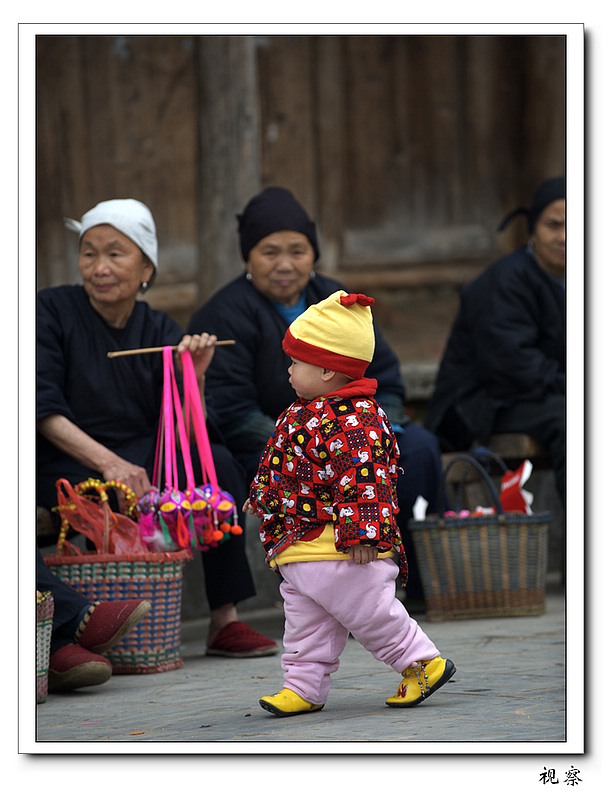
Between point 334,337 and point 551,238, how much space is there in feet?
8.84

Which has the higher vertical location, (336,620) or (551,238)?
(551,238)

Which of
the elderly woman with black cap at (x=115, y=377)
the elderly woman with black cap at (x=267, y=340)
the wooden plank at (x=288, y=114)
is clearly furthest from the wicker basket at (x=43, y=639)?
the wooden plank at (x=288, y=114)

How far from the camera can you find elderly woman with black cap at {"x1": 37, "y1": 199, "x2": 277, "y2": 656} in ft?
13.3

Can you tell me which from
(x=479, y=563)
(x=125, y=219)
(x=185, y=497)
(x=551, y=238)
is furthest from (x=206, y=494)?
(x=551, y=238)

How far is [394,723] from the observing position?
2.74m

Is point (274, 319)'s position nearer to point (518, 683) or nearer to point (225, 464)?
point (225, 464)

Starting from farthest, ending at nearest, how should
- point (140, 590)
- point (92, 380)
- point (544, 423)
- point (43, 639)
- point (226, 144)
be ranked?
1. point (226, 144)
2. point (544, 423)
3. point (92, 380)
4. point (140, 590)
5. point (43, 639)

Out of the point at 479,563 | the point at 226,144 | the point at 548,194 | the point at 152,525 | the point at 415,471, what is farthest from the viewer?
the point at 226,144

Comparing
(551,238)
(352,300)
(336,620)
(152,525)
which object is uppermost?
(551,238)

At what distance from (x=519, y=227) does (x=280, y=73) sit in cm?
183

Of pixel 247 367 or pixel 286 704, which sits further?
pixel 247 367

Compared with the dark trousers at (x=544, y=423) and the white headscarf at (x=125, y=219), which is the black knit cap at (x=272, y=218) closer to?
the white headscarf at (x=125, y=219)

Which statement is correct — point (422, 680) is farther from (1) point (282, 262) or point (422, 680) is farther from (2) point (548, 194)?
(2) point (548, 194)

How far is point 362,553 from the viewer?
2.84 metres
